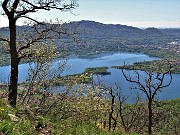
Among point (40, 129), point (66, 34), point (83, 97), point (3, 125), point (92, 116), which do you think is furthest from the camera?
point (83, 97)

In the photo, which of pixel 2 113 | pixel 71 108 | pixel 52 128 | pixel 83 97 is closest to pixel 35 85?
pixel 71 108

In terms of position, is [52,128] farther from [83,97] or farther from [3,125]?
[83,97]

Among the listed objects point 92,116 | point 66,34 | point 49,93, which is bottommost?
point 92,116

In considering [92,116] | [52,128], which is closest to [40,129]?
[52,128]

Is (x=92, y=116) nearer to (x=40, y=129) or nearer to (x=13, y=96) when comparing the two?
(x=13, y=96)

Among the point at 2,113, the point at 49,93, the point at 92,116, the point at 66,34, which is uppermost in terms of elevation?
the point at 66,34

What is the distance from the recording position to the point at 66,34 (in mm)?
15102

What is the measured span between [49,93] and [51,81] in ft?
2.61

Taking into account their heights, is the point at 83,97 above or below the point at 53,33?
below

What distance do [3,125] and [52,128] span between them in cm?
327

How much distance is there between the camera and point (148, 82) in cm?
2748

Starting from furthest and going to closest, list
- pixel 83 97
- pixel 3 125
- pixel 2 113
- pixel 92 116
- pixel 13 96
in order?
1. pixel 83 97
2. pixel 92 116
3. pixel 13 96
4. pixel 2 113
5. pixel 3 125

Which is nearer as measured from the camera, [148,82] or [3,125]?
[3,125]

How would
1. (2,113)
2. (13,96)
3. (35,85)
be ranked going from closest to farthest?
(2,113) < (13,96) < (35,85)
